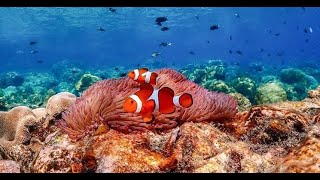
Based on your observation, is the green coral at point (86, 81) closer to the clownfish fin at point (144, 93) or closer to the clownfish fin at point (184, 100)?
the clownfish fin at point (144, 93)

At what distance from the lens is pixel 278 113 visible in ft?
10.7

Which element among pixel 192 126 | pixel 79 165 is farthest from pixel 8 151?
pixel 192 126

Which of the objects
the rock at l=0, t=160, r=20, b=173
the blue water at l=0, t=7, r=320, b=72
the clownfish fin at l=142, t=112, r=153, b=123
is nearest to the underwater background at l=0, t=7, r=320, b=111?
the blue water at l=0, t=7, r=320, b=72

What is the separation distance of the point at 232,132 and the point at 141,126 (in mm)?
1100

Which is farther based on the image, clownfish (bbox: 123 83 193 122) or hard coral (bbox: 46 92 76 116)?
hard coral (bbox: 46 92 76 116)

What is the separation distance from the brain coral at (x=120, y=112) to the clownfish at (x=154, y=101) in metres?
0.27

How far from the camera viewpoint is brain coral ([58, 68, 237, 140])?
10.1 feet

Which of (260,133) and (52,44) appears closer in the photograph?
(260,133)

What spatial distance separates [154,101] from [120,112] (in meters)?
0.50

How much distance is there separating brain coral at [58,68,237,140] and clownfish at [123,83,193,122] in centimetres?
27

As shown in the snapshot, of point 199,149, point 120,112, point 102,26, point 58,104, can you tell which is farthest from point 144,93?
point 102,26

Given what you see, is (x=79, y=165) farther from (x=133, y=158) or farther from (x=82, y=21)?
(x=82, y=21)

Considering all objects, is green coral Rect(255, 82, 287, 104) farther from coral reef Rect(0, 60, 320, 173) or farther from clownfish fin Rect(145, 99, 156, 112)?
clownfish fin Rect(145, 99, 156, 112)

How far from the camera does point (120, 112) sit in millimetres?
3119
